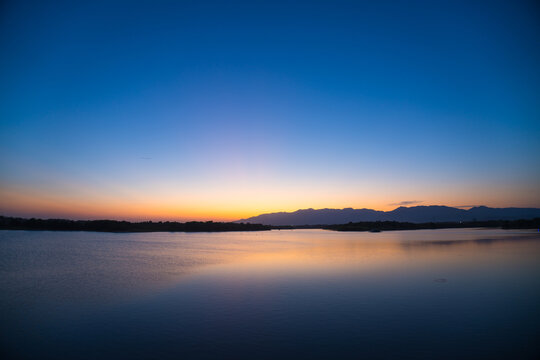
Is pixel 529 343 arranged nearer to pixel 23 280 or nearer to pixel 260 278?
pixel 260 278

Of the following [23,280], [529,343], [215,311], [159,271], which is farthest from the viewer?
[159,271]

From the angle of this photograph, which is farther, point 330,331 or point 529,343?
point 330,331

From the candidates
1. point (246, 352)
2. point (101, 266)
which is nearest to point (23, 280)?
point (101, 266)

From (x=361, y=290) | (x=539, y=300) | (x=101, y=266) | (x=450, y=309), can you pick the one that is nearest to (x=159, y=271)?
(x=101, y=266)

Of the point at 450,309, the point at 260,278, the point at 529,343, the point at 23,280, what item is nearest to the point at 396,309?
the point at 450,309

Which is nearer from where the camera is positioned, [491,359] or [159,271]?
[491,359]

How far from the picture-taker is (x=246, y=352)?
935 cm

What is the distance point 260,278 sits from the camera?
22.0 meters

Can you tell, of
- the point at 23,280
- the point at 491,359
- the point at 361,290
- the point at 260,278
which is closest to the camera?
the point at 491,359

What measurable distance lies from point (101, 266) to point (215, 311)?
18.8m

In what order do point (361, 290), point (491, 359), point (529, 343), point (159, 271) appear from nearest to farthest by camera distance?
point (491, 359) → point (529, 343) → point (361, 290) → point (159, 271)

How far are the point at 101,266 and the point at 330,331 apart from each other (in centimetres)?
2402

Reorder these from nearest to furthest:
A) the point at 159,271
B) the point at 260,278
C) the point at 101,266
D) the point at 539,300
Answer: the point at 539,300 < the point at 260,278 < the point at 159,271 < the point at 101,266

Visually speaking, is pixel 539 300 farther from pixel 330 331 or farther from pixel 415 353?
pixel 330 331
